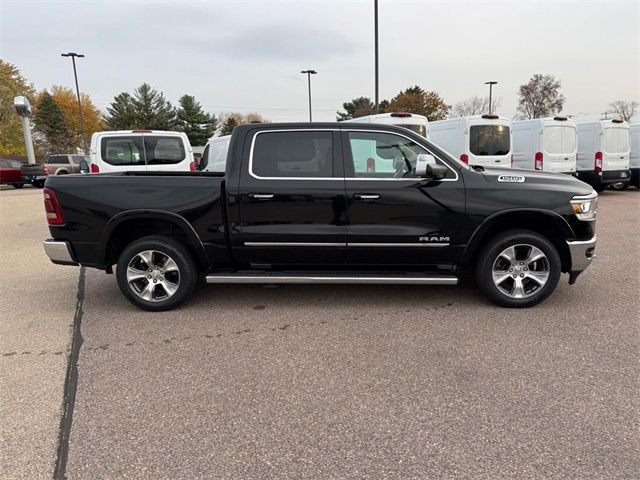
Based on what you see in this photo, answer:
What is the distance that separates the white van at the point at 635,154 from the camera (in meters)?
16.8

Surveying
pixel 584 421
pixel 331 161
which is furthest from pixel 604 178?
pixel 584 421

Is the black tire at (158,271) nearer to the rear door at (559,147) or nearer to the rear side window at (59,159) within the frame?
the rear door at (559,147)

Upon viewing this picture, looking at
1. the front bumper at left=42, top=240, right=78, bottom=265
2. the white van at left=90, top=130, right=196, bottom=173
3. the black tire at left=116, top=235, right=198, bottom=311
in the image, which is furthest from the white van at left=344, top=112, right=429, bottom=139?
the front bumper at left=42, top=240, right=78, bottom=265

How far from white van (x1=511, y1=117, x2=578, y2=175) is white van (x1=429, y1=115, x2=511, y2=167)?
1.57 metres

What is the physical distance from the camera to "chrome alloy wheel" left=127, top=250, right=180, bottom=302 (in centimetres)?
484

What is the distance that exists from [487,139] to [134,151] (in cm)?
929

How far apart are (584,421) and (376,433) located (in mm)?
1250

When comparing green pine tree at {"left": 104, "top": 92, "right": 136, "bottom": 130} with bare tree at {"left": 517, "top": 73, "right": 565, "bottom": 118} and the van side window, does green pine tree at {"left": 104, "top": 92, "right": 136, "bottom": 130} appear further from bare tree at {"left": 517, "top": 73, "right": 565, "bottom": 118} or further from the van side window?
the van side window

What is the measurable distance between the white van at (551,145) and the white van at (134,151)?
10646 mm

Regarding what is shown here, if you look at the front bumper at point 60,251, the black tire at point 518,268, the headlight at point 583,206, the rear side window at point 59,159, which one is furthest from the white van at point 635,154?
the rear side window at point 59,159

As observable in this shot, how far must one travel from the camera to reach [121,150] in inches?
391

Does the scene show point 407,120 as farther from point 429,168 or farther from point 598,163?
point 429,168

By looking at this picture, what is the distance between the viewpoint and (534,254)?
15.5 ft

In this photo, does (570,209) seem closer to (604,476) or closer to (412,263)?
(412,263)
